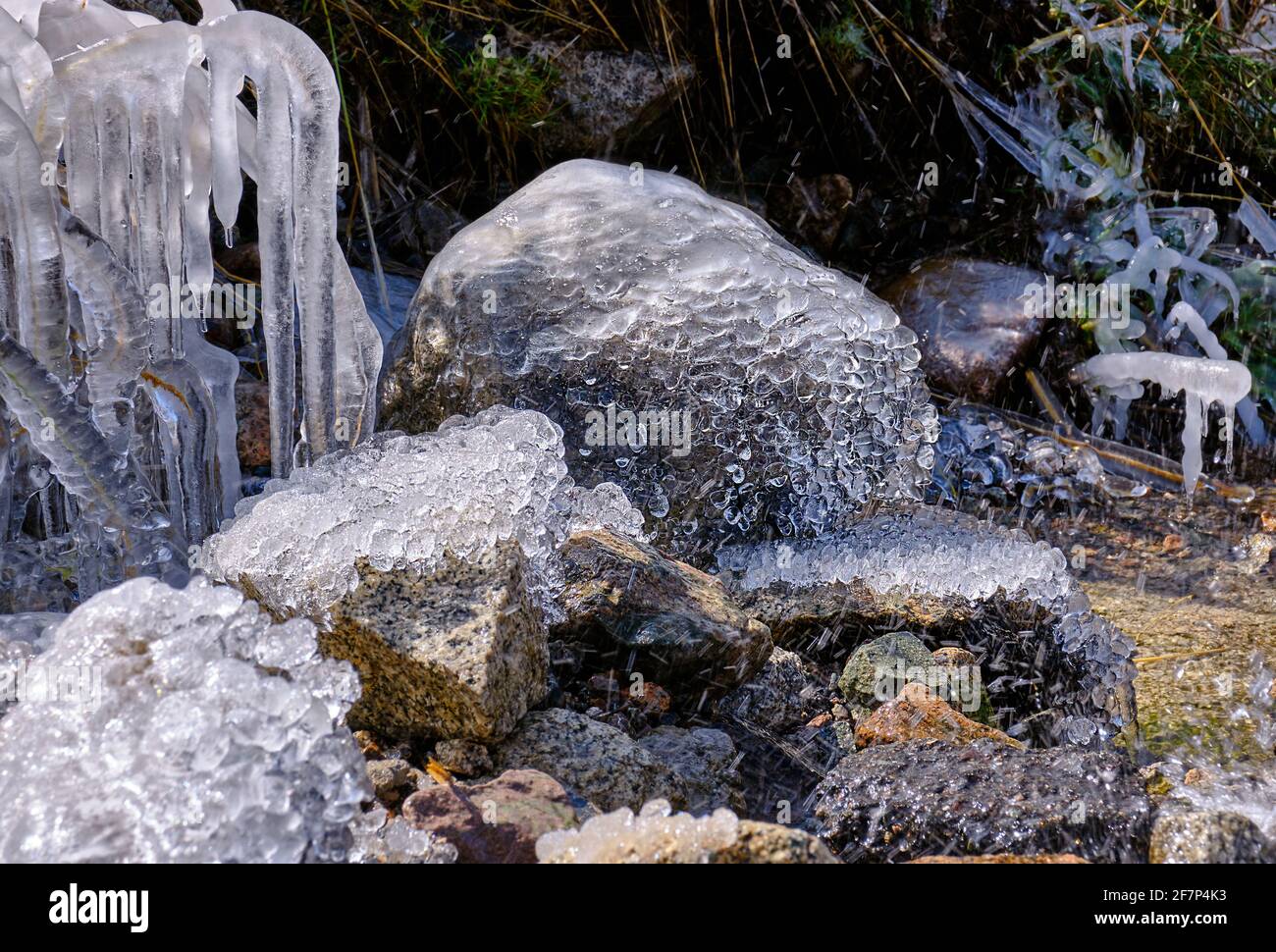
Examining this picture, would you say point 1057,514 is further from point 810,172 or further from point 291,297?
point 291,297

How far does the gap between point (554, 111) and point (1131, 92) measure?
7.69ft

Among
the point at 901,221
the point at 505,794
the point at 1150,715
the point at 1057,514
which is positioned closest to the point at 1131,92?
the point at 901,221

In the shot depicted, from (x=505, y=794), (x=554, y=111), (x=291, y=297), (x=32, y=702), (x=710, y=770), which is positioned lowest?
(x=710, y=770)

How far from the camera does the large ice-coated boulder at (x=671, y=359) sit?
10.7 ft

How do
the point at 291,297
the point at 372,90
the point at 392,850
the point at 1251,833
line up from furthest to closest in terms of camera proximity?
the point at 372,90 < the point at 291,297 < the point at 1251,833 < the point at 392,850

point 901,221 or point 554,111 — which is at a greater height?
point 554,111

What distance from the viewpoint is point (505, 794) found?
6.07 feet

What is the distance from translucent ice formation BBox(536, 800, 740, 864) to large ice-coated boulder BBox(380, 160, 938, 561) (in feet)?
5.46

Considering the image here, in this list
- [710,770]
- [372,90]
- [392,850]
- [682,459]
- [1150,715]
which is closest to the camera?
[392,850]

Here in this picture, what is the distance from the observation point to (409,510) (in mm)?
2410

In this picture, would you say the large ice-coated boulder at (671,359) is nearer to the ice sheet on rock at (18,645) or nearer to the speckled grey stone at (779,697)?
the speckled grey stone at (779,697)

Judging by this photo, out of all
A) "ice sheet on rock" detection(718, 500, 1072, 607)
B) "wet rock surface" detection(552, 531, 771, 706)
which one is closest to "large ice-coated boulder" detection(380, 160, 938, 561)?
"ice sheet on rock" detection(718, 500, 1072, 607)

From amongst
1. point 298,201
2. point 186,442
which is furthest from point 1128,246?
point 186,442

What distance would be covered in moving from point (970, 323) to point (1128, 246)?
0.83m
